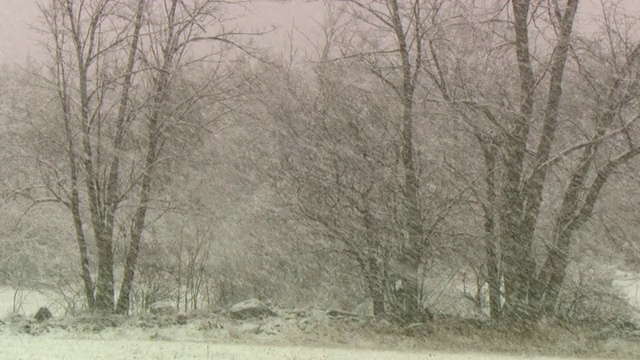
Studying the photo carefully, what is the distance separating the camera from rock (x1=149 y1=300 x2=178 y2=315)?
514 inches

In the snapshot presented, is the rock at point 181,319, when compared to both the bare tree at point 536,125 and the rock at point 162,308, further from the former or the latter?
the bare tree at point 536,125

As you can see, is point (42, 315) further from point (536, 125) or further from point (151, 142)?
point (536, 125)

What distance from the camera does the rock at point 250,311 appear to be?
12.0 m

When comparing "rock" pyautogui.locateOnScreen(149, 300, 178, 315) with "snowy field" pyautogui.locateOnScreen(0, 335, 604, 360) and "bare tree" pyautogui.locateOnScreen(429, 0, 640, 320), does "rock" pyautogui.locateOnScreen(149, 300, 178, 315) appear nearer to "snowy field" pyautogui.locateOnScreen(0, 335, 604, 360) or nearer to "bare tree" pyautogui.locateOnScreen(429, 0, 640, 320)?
"snowy field" pyautogui.locateOnScreen(0, 335, 604, 360)

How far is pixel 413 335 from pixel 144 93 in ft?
27.0

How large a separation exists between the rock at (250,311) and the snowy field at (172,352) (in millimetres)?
2027

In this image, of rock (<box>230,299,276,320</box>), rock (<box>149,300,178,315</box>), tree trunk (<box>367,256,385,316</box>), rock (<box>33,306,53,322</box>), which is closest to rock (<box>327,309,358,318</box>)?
tree trunk (<box>367,256,385,316</box>)

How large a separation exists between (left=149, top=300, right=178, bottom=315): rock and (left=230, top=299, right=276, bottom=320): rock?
1479mm

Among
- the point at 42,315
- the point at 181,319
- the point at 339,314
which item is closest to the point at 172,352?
the point at 181,319

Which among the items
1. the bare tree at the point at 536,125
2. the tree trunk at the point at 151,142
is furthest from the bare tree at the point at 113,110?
the bare tree at the point at 536,125

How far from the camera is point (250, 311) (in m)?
12.1

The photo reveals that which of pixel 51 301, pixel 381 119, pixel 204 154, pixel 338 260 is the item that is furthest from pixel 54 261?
pixel 381 119

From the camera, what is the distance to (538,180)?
12.1 m

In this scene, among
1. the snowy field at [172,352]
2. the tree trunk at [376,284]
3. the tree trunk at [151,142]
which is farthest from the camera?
the tree trunk at [151,142]
